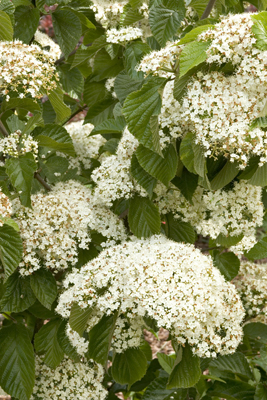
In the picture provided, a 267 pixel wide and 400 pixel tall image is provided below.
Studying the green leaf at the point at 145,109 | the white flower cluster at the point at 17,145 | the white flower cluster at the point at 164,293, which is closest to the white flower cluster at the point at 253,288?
the white flower cluster at the point at 164,293

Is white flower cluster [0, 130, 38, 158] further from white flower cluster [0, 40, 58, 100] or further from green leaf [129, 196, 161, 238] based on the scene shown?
green leaf [129, 196, 161, 238]

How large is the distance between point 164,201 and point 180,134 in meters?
0.41

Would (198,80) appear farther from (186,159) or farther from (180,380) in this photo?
(180,380)

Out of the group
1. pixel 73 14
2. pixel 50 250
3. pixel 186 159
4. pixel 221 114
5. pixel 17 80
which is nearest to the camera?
pixel 221 114

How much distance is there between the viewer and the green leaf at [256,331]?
2568 millimetres

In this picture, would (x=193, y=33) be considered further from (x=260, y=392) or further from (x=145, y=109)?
(x=260, y=392)

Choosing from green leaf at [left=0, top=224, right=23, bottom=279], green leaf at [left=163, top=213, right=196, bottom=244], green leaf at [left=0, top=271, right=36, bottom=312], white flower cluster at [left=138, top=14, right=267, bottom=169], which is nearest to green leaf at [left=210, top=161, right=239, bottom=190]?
white flower cluster at [left=138, top=14, right=267, bottom=169]

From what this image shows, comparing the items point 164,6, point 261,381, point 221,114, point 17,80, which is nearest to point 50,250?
point 17,80

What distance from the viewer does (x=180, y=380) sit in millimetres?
1691

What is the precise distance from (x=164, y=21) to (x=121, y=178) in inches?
23.4

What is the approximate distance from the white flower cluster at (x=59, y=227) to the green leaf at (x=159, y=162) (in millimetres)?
379

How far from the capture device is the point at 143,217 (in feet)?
6.17

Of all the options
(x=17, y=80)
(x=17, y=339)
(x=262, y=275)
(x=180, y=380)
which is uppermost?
(x=17, y=80)

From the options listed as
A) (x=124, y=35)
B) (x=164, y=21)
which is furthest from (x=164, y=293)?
(x=124, y=35)
